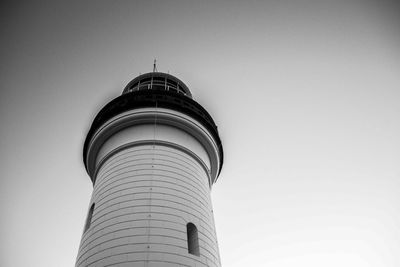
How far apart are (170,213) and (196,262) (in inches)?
54.9

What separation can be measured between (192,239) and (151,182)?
1953mm

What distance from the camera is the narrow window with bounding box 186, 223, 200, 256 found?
795 cm

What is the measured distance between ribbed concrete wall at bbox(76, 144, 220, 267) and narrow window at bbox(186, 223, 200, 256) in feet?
0.36

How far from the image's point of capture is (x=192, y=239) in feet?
26.9

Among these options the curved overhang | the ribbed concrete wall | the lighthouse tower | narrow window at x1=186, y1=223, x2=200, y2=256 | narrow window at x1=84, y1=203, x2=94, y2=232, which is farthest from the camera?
the curved overhang

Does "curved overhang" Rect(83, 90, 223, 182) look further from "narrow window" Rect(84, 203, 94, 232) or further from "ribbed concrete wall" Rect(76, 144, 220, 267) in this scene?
"narrow window" Rect(84, 203, 94, 232)

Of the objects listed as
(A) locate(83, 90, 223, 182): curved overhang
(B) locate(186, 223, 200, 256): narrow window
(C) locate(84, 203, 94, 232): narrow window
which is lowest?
(B) locate(186, 223, 200, 256): narrow window

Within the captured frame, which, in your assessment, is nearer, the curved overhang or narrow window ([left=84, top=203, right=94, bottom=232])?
narrow window ([left=84, top=203, right=94, bottom=232])

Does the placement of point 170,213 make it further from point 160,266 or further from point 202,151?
point 202,151

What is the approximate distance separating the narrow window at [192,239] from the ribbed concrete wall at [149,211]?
0.11m

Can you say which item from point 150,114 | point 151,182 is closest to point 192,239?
point 151,182

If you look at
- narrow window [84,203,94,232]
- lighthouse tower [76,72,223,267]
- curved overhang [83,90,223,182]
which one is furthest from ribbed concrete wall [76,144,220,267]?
curved overhang [83,90,223,182]

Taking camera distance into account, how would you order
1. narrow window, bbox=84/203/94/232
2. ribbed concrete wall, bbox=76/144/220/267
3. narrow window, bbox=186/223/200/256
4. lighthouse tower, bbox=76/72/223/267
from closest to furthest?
ribbed concrete wall, bbox=76/144/220/267 < lighthouse tower, bbox=76/72/223/267 < narrow window, bbox=186/223/200/256 < narrow window, bbox=84/203/94/232

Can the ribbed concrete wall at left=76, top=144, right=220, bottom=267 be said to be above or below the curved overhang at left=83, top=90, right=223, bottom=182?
below
